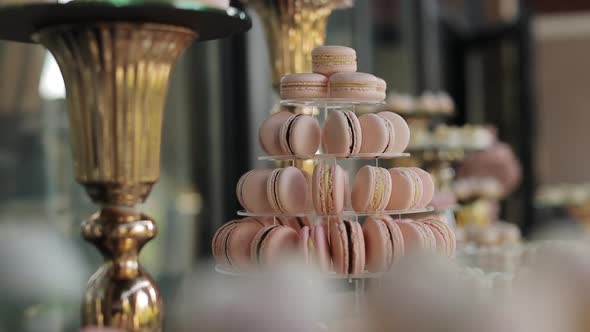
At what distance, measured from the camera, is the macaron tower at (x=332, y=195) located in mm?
505

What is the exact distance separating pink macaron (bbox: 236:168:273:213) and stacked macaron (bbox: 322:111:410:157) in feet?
0.16

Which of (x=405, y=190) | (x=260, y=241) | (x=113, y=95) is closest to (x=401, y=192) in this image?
(x=405, y=190)

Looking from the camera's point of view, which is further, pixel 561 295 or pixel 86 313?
pixel 86 313

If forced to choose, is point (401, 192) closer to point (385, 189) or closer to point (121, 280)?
point (385, 189)

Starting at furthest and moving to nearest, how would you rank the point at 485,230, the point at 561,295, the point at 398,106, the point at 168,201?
the point at 168,201 → the point at 398,106 → the point at 485,230 → the point at 561,295

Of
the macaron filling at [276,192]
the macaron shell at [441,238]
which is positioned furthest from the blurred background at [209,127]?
the macaron filling at [276,192]

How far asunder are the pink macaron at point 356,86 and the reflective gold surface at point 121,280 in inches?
6.7

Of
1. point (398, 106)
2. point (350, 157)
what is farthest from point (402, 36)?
point (350, 157)

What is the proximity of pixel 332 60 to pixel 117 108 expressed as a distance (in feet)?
0.64

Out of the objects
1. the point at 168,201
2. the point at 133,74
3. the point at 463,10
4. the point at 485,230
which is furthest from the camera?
the point at 463,10

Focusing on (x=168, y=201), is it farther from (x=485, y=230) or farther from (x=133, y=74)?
(x=133, y=74)

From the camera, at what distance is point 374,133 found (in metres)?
0.54

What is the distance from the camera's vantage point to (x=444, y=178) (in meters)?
1.23

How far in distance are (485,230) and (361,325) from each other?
908mm
